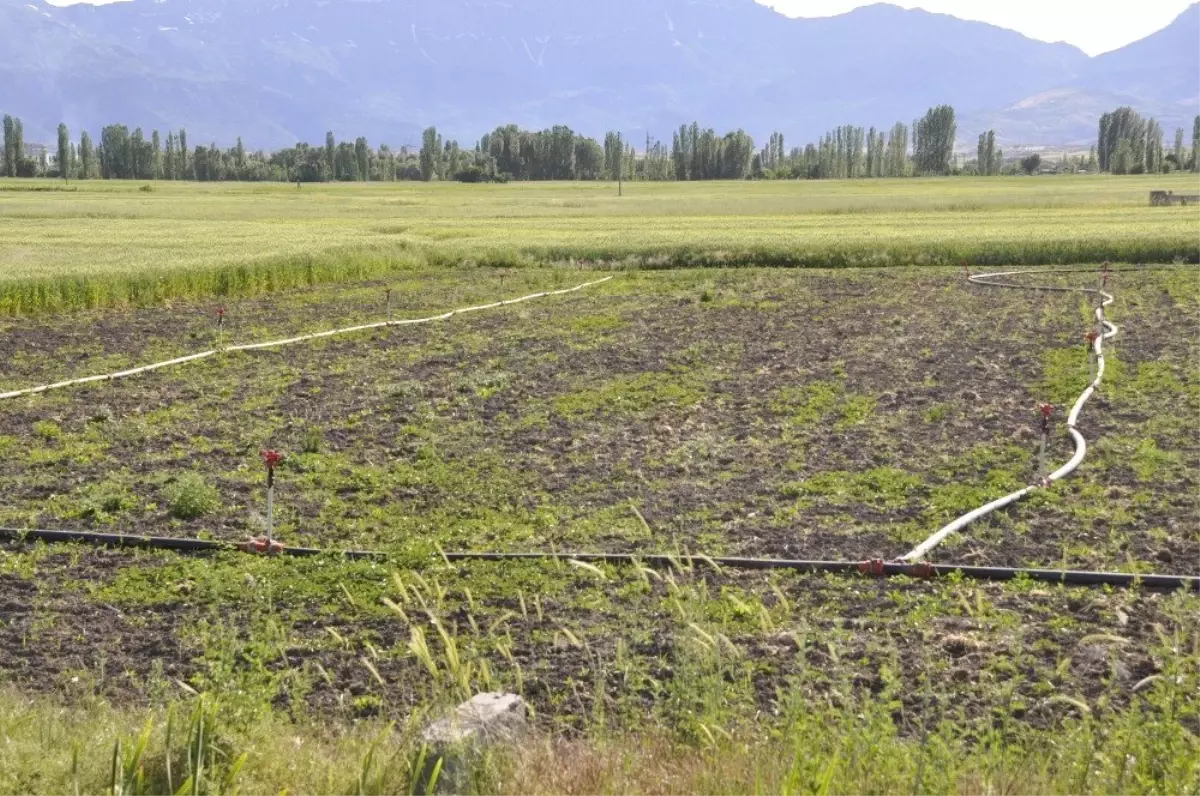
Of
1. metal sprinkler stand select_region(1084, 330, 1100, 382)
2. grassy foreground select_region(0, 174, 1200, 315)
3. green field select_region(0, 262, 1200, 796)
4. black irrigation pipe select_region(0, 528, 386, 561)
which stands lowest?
black irrigation pipe select_region(0, 528, 386, 561)

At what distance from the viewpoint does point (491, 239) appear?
148 feet

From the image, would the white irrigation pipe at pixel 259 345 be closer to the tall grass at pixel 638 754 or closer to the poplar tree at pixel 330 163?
the tall grass at pixel 638 754

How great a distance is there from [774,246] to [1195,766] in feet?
116

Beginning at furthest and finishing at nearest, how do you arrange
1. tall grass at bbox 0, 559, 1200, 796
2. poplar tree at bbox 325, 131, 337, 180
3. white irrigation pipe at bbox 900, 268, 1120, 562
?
poplar tree at bbox 325, 131, 337, 180
white irrigation pipe at bbox 900, 268, 1120, 562
tall grass at bbox 0, 559, 1200, 796

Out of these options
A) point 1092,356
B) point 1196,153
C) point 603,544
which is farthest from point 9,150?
point 603,544

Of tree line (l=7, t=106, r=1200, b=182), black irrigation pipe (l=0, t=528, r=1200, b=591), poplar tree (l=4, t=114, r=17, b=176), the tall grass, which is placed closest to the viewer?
the tall grass

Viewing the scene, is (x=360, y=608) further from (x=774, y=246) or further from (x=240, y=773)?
(x=774, y=246)

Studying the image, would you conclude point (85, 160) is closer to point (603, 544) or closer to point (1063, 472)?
point (603, 544)

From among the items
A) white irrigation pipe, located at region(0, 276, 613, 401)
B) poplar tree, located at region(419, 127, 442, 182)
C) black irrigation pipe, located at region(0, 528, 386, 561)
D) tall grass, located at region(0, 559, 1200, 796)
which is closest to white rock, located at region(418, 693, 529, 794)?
tall grass, located at region(0, 559, 1200, 796)

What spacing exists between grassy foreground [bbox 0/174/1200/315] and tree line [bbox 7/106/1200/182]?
8063 centimetres

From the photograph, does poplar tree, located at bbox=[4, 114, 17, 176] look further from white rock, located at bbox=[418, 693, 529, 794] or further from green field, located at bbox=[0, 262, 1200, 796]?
white rock, located at bbox=[418, 693, 529, 794]

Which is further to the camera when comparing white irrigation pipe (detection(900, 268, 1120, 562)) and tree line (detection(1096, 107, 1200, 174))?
tree line (detection(1096, 107, 1200, 174))

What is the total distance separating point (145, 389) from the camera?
1712cm

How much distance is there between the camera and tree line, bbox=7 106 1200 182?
477ft
